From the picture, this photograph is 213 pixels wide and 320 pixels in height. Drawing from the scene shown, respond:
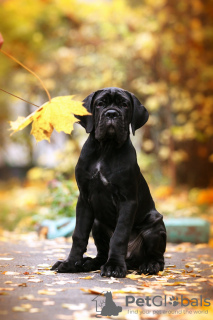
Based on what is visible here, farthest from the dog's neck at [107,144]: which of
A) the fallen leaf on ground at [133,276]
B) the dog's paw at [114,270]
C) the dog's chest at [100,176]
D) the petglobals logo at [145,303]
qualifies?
the petglobals logo at [145,303]

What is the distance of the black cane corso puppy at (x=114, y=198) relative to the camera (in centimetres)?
373

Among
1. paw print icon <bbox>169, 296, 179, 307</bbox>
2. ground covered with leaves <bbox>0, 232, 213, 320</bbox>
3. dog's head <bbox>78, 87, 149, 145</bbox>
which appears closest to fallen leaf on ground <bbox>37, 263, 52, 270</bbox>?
ground covered with leaves <bbox>0, 232, 213, 320</bbox>

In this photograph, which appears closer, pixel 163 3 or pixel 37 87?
pixel 163 3

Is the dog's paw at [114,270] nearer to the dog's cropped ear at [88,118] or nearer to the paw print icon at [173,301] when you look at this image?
the paw print icon at [173,301]

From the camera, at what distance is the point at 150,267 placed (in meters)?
3.89

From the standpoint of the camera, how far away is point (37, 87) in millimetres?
13961

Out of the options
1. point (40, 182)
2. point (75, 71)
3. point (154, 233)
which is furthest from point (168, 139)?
point (154, 233)

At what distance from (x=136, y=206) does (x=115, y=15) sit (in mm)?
9534

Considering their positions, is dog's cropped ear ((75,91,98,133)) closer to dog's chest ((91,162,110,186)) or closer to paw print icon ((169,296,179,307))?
dog's chest ((91,162,110,186))

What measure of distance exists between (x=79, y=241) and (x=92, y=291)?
87cm

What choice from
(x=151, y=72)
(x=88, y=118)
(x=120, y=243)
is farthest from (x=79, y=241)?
(x=151, y=72)

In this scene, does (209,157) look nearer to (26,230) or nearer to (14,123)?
(26,230)

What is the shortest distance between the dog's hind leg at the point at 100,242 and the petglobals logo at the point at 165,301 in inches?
42.8

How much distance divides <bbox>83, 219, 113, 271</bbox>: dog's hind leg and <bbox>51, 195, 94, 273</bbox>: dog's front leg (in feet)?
0.42
